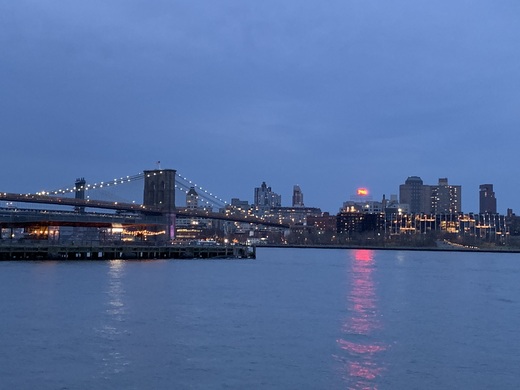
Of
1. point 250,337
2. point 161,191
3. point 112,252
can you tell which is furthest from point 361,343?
point 161,191

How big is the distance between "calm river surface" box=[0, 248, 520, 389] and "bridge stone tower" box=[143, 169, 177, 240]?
244 ft

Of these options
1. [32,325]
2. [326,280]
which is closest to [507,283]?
[326,280]

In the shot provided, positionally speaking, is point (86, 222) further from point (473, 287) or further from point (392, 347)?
point (392, 347)

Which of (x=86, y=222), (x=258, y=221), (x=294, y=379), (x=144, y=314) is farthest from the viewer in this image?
(x=258, y=221)

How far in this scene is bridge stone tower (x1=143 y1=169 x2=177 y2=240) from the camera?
12419 cm

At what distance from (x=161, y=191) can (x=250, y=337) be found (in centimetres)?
10579

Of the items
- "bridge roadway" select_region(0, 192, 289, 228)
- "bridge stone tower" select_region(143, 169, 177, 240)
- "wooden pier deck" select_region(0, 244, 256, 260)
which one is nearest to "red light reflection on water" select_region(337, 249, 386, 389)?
"wooden pier deck" select_region(0, 244, 256, 260)

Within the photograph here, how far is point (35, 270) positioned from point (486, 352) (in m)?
43.5

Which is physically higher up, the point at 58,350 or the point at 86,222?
the point at 86,222

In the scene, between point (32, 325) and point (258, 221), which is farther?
point (258, 221)

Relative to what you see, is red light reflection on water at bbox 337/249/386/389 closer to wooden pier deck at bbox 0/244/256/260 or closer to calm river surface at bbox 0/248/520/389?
calm river surface at bbox 0/248/520/389

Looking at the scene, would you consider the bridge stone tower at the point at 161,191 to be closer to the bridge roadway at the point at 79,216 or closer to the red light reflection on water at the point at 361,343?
the bridge roadway at the point at 79,216

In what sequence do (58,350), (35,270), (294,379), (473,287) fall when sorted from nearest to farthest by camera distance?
1. (294,379)
2. (58,350)
3. (473,287)
4. (35,270)

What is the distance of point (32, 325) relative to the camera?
97.0 ft
